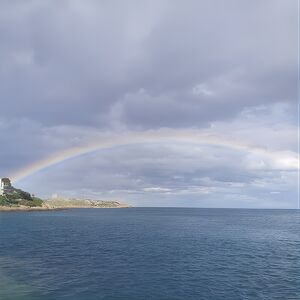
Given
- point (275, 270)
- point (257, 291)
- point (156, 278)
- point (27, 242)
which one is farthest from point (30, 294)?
point (27, 242)

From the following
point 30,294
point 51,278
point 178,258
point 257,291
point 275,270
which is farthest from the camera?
point 178,258

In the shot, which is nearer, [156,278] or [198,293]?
[198,293]

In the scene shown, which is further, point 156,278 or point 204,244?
point 204,244

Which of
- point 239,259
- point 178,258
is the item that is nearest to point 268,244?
point 239,259

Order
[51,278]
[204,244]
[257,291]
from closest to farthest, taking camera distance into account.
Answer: [257,291]
[51,278]
[204,244]

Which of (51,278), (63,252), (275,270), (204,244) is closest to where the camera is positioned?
(51,278)

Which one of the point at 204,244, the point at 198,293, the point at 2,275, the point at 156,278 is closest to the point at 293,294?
the point at 198,293

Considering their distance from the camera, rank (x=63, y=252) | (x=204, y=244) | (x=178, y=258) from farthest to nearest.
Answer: (x=204, y=244), (x=63, y=252), (x=178, y=258)

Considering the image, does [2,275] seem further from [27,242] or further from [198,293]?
[27,242]

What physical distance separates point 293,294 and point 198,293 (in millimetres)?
12702

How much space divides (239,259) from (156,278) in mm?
26343

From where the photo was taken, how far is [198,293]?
4672 cm

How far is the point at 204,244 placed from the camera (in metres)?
97.2

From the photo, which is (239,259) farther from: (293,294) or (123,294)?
(123,294)
